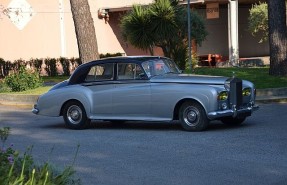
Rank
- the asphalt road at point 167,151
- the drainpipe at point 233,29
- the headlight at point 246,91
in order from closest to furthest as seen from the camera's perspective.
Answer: the asphalt road at point 167,151 → the headlight at point 246,91 → the drainpipe at point 233,29

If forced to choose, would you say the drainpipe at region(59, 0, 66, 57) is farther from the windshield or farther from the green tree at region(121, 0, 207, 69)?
the windshield

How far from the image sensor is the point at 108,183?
8.44 metres

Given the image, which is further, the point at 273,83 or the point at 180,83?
the point at 273,83

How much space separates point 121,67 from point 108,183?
5.92 metres

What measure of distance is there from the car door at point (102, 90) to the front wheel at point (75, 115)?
1.01 ft

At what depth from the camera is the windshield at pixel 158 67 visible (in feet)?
45.1

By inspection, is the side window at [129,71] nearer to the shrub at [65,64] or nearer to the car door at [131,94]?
the car door at [131,94]

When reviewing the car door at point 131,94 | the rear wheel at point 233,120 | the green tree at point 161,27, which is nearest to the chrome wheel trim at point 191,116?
the car door at point 131,94

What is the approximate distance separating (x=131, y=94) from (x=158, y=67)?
0.89 m

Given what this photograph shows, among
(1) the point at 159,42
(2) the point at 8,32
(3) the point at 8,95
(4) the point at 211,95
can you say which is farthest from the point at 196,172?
(2) the point at 8,32

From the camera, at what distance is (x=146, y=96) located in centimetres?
1345

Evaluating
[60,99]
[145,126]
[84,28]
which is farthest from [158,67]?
[84,28]

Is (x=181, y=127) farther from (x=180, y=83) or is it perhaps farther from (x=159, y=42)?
(x=159, y=42)

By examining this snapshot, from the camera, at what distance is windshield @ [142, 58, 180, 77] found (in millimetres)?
13742
